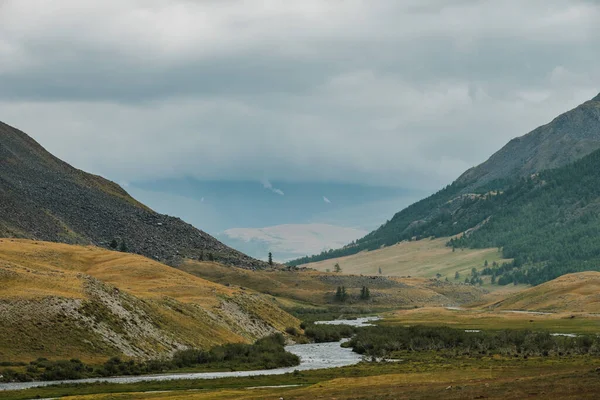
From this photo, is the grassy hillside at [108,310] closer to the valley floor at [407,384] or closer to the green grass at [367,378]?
the green grass at [367,378]

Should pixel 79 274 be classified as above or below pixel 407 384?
above

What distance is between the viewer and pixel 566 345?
433ft

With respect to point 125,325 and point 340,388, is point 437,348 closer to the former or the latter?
point 125,325

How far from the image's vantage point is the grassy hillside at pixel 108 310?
372ft

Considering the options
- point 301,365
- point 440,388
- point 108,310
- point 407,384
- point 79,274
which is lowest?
point 407,384

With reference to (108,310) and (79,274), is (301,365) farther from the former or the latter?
(79,274)

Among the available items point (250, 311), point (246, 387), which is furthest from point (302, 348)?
point (246, 387)

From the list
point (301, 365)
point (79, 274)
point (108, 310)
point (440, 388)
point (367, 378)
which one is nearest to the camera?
point (440, 388)

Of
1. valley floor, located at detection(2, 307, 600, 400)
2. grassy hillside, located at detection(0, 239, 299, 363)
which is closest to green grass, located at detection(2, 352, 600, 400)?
valley floor, located at detection(2, 307, 600, 400)

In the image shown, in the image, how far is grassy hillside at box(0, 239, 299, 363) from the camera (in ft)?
372

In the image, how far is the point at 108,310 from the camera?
12731 centimetres

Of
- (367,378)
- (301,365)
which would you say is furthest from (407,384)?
(301,365)

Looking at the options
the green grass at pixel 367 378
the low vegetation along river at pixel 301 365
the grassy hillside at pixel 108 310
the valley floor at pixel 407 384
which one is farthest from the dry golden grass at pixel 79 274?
the valley floor at pixel 407 384

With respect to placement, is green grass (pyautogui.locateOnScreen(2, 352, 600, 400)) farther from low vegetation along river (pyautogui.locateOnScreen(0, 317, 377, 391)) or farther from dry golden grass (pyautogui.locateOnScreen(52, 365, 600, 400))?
low vegetation along river (pyautogui.locateOnScreen(0, 317, 377, 391))
